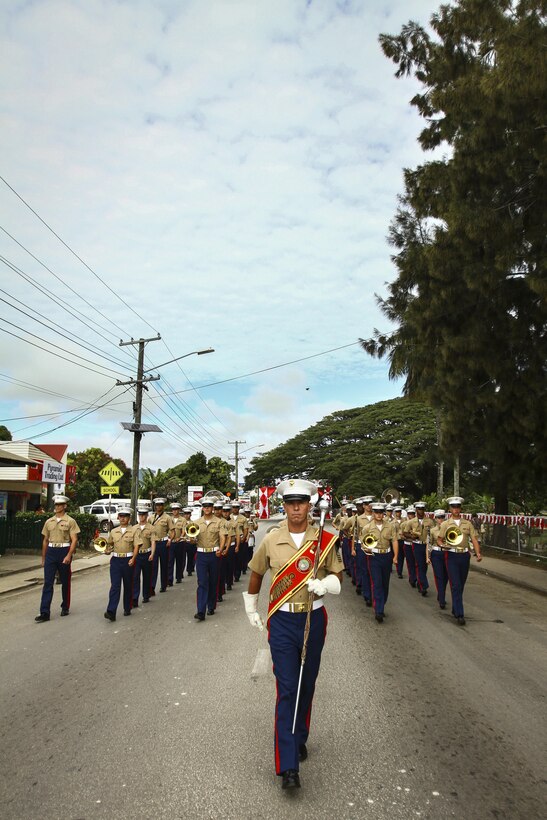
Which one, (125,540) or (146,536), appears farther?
(146,536)

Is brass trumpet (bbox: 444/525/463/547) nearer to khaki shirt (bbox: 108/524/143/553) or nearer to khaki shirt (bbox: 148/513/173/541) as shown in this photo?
khaki shirt (bbox: 108/524/143/553)

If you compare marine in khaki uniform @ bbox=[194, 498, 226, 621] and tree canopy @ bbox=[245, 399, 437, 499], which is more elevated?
tree canopy @ bbox=[245, 399, 437, 499]

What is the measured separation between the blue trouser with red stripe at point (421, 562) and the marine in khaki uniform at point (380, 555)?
9.66 feet

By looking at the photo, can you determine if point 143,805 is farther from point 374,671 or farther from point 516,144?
point 516,144

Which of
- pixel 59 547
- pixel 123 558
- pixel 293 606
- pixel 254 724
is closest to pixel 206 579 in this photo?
pixel 123 558

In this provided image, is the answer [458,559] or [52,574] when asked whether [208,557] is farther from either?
[458,559]

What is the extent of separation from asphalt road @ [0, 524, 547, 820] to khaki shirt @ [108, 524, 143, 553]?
1208mm

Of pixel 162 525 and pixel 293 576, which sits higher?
pixel 293 576

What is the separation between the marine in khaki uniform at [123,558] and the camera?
31.6 feet

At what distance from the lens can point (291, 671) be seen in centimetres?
416

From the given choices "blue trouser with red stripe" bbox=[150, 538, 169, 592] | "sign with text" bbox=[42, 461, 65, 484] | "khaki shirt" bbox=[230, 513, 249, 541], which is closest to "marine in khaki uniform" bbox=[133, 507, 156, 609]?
"blue trouser with red stripe" bbox=[150, 538, 169, 592]

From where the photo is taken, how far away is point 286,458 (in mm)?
62531

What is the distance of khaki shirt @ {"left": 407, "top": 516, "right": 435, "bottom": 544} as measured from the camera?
42.4 ft

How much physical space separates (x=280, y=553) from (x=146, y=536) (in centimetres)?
635
